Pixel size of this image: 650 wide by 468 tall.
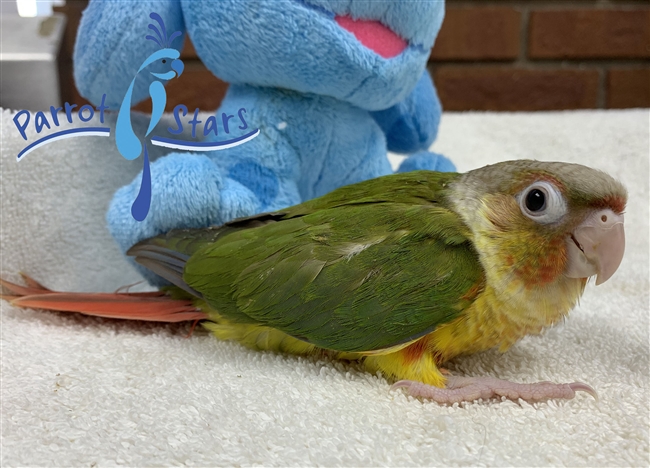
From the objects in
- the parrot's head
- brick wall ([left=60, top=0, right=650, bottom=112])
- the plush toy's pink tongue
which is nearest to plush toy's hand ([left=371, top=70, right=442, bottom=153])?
the plush toy's pink tongue

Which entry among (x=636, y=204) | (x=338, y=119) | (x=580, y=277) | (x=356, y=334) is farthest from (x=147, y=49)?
(x=636, y=204)

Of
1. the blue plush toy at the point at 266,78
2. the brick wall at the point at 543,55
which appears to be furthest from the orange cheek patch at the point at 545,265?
the brick wall at the point at 543,55

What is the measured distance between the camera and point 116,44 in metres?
0.56

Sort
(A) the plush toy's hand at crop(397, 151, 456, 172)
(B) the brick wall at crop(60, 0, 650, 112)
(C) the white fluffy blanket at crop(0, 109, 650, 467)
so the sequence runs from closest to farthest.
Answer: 1. (C) the white fluffy blanket at crop(0, 109, 650, 467)
2. (A) the plush toy's hand at crop(397, 151, 456, 172)
3. (B) the brick wall at crop(60, 0, 650, 112)

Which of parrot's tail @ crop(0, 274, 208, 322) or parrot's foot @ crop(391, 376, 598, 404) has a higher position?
parrot's foot @ crop(391, 376, 598, 404)

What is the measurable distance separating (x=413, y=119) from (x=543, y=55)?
0.70m

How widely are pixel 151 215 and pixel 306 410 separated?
0.28 meters

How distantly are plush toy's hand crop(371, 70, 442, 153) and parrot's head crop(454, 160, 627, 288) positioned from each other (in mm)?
282

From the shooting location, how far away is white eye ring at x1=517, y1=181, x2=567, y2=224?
1.39ft

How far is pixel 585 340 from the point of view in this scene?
55cm

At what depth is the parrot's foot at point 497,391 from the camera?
0.43 metres

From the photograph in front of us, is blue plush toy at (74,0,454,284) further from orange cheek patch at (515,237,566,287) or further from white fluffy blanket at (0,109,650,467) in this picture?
orange cheek patch at (515,237,566,287)

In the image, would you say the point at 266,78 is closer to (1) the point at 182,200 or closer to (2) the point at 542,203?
(1) the point at 182,200

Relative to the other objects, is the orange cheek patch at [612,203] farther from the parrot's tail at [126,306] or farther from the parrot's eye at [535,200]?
the parrot's tail at [126,306]
